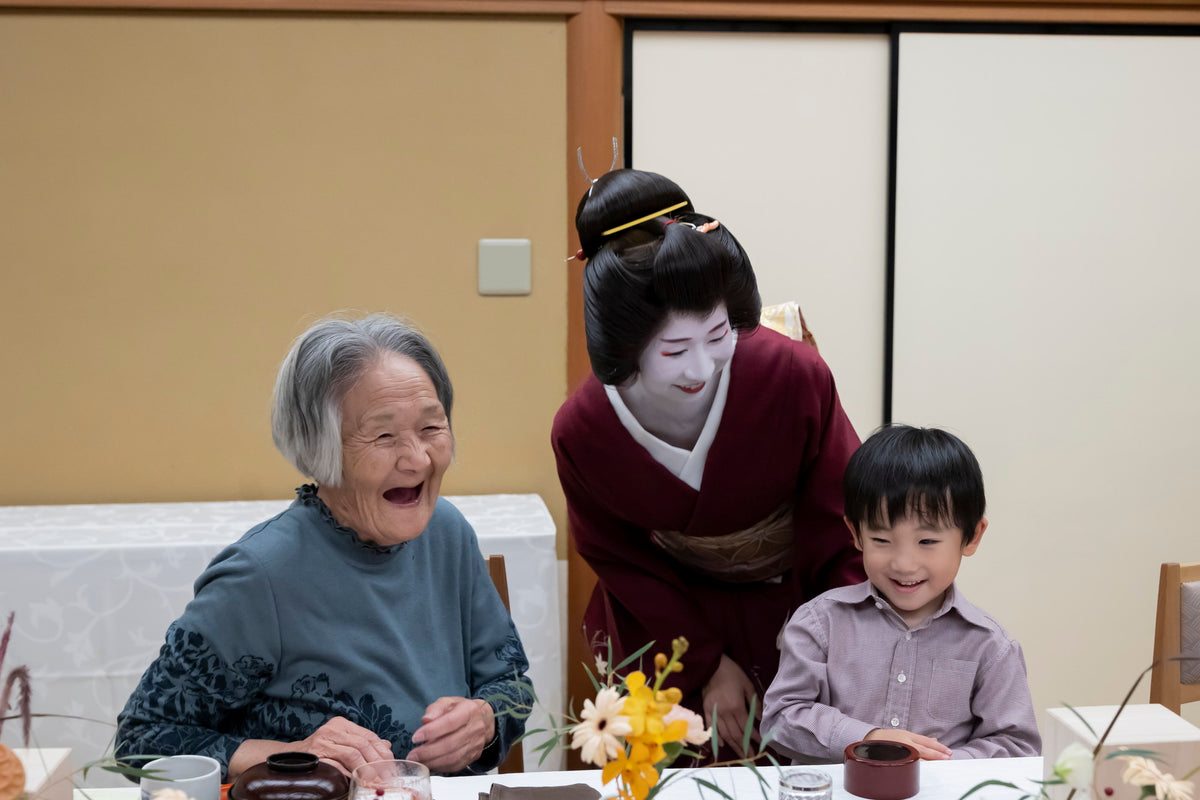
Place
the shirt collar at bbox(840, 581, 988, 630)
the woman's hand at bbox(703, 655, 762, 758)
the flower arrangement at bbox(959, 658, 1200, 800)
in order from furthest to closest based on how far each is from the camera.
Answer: the woman's hand at bbox(703, 655, 762, 758), the shirt collar at bbox(840, 581, 988, 630), the flower arrangement at bbox(959, 658, 1200, 800)

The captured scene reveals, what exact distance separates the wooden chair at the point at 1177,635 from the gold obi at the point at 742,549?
0.57m

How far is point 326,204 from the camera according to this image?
8.72ft

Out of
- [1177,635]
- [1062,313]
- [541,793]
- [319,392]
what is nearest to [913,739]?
[541,793]

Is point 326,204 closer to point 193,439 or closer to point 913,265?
point 193,439

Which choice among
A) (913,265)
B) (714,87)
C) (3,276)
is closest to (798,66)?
(714,87)

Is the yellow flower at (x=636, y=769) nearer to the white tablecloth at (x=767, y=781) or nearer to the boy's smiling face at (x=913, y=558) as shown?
the white tablecloth at (x=767, y=781)

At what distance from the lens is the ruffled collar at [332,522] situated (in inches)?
56.7

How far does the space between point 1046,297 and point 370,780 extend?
7.93ft

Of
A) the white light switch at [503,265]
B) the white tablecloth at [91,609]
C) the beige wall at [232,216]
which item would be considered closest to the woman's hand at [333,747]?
the white tablecloth at [91,609]

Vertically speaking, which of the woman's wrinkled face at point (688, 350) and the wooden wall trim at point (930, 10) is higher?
the wooden wall trim at point (930, 10)

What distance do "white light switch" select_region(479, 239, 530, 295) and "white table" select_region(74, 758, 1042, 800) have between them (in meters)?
1.63

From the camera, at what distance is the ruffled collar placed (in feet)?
4.73

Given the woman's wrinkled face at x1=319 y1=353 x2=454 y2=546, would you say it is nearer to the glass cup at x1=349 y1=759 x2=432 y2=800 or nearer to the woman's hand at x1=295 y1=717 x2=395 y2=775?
the woman's hand at x1=295 y1=717 x2=395 y2=775

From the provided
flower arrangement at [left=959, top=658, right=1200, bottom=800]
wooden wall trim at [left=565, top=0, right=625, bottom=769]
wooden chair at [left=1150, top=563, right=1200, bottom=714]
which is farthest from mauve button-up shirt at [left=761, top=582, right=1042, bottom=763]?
wooden wall trim at [left=565, top=0, right=625, bottom=769]
